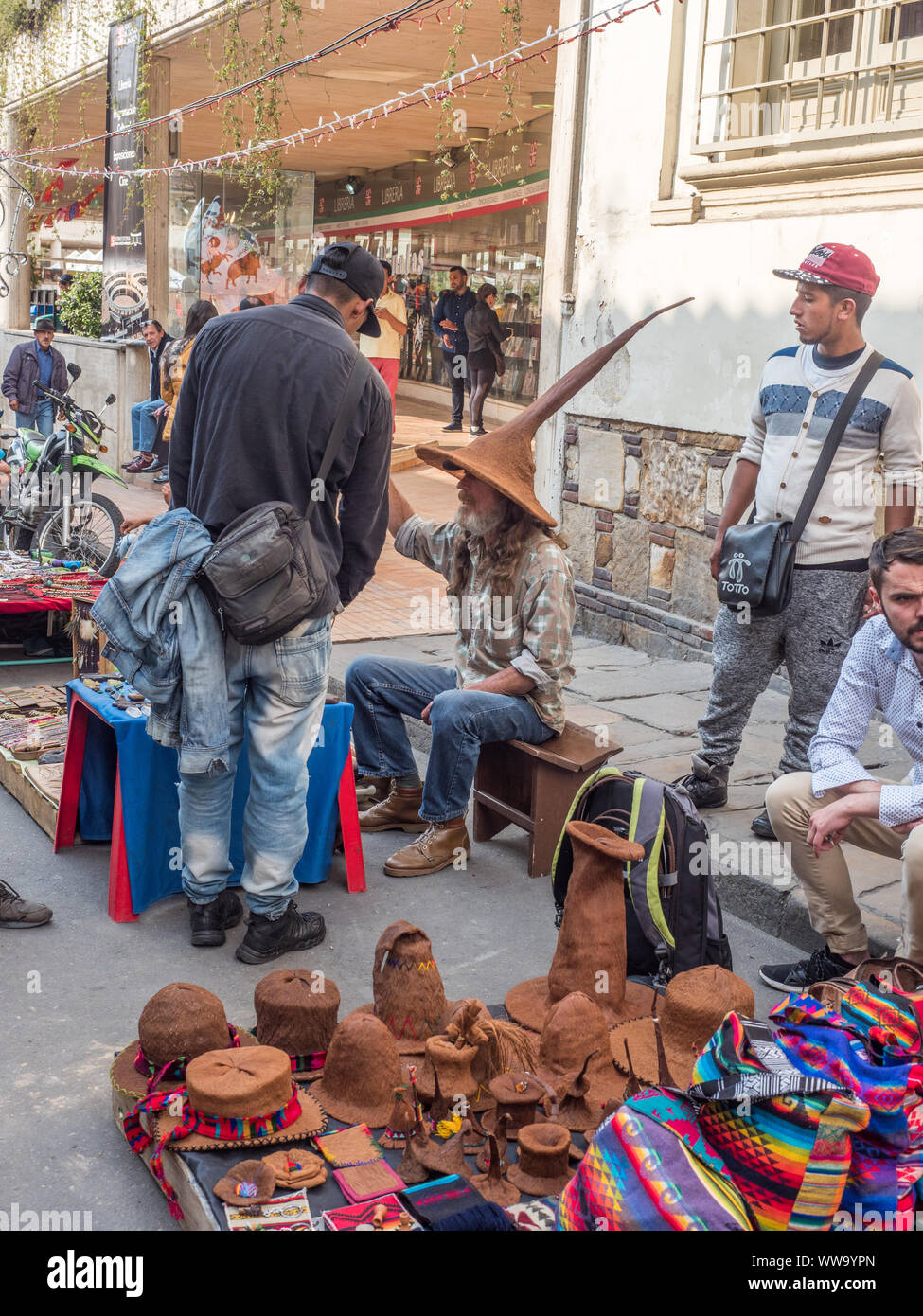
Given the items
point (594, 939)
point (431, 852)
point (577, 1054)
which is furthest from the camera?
point (431, 852)

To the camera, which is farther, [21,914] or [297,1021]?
[21,914]

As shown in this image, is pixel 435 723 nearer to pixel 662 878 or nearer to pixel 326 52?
pixel 662 878

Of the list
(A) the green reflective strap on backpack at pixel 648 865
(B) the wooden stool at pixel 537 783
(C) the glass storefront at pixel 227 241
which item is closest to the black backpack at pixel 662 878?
(A) the green reflective strap on backpack at pixel 648 865

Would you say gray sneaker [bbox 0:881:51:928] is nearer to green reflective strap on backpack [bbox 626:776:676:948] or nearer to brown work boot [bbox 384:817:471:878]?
brown work boot [bbox 384:817:471:878]

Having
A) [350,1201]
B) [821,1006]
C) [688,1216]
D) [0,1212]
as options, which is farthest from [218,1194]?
[821,1006]

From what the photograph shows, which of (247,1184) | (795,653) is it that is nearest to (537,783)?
(795,653)

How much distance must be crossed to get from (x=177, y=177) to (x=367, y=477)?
37.0 ft

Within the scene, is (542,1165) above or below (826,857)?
below

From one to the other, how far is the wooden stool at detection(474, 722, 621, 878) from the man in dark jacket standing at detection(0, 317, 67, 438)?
8.87 m

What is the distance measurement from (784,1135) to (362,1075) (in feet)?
3.16

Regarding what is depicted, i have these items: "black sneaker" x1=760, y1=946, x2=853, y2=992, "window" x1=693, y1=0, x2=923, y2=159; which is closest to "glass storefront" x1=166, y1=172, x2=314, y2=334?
"window" x1=693, y1=0, x2=923, y2=159

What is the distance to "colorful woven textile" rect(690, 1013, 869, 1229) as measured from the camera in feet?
6.91

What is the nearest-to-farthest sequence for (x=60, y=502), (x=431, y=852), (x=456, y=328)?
1. (x=431, y=852)
2. (x=60, y=502)
3. (x=456, y=328)

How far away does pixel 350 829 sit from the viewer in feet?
13.5
